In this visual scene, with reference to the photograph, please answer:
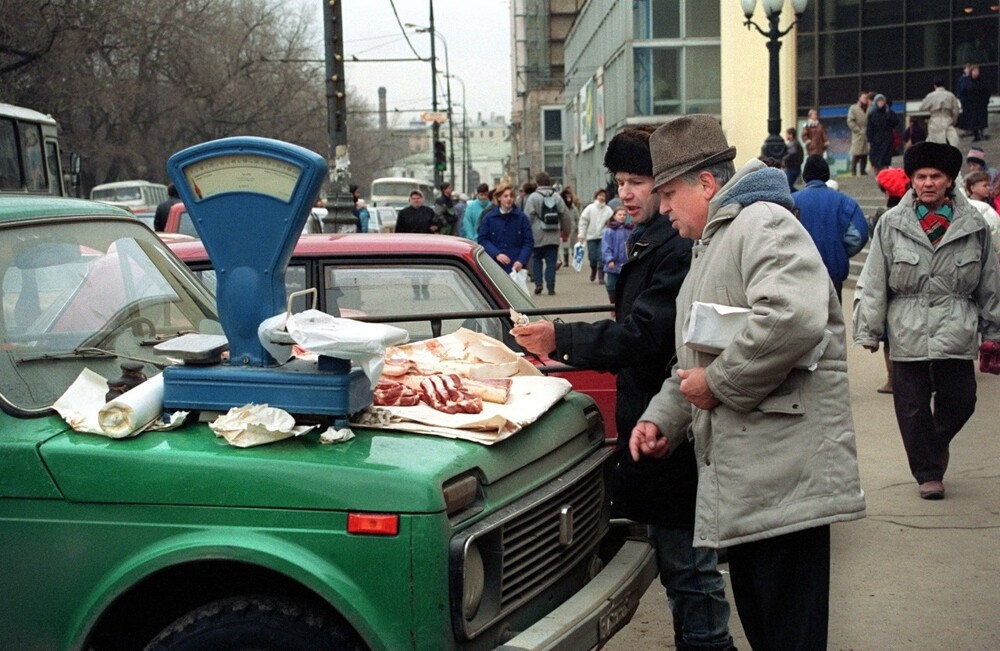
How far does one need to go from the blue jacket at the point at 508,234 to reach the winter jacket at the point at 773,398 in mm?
11999

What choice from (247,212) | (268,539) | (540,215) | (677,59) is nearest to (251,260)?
(247,212)

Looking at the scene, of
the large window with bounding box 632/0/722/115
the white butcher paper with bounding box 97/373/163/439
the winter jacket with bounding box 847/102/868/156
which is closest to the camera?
the white butcher paper with bounding box 97/373/163/439

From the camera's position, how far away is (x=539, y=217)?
20.4 m

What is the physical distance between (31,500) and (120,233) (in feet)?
4.87

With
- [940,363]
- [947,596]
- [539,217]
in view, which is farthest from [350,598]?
[539,217]

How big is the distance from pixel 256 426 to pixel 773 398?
149 cm

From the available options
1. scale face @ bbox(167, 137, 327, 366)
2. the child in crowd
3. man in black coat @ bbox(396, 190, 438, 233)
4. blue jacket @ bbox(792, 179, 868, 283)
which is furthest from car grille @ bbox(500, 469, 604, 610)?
man in black coat @ bbox(396, 190, 438, 233)

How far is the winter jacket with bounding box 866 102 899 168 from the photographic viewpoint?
25531 millimetres

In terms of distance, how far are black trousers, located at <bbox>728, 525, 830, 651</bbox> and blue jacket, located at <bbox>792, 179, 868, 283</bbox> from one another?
605 cm

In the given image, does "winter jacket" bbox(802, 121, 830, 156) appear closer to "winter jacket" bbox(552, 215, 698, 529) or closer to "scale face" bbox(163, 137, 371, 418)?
"winter jacket" bbox(552, 215, 698, 529)

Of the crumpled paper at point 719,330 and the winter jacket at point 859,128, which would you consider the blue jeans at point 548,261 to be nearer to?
the winter jacket at point 859,128

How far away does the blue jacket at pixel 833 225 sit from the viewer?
9.45 metres

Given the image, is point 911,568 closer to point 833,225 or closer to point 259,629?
point 259,629

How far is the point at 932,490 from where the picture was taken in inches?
276
